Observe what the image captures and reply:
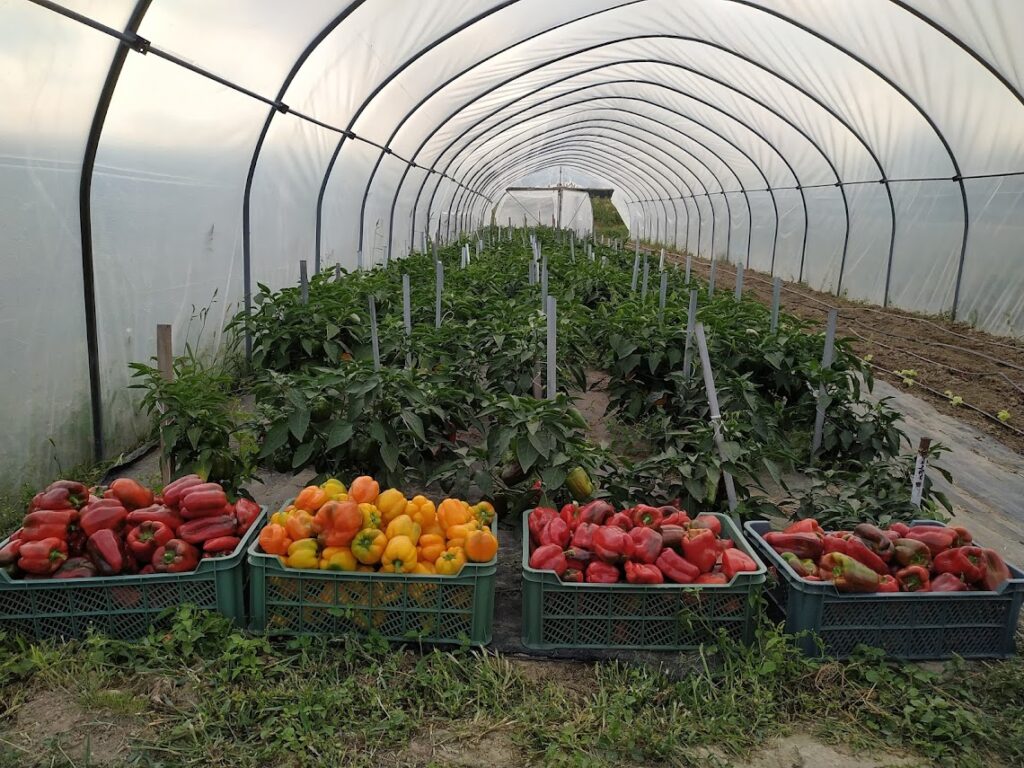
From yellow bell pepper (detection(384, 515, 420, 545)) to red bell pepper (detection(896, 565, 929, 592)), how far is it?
1.93 m

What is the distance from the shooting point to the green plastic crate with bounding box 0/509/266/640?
308cm

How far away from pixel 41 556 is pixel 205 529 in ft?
1.87

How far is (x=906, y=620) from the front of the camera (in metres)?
3.26

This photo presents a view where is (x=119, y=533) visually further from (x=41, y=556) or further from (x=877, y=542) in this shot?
(x=877, y=542)

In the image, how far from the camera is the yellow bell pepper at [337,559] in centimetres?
315

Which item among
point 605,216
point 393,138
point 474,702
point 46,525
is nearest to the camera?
point 474,702

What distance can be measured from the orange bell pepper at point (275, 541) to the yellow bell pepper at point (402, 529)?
1.25 feet

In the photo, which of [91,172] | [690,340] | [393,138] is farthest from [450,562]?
[393,138]

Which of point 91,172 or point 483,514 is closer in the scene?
point 483,514

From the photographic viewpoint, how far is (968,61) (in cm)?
949

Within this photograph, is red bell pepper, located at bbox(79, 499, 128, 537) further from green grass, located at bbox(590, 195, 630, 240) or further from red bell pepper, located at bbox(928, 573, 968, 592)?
green grass, located at bbox(590, 195, 630, 240)

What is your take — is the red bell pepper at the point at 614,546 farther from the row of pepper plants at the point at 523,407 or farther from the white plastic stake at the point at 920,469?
the white plastic stake at the point at 920,469

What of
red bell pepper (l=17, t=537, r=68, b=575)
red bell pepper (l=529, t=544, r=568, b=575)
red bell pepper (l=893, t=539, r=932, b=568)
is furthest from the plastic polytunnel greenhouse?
red bell pepper (l=893, t=539, r=932, b=568)

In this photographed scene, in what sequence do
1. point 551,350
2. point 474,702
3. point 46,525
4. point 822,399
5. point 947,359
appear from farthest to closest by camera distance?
1. point 947,359
2. point 822,399
3. point 551,350
4. point 46,525
5. point 474,702
